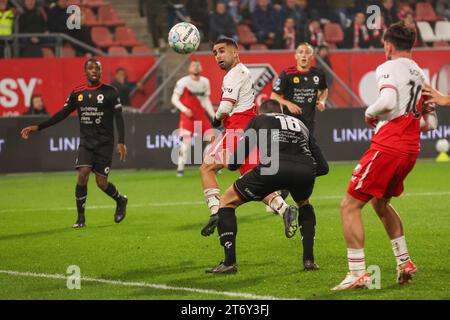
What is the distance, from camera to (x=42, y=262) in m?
10.9

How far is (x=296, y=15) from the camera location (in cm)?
2758

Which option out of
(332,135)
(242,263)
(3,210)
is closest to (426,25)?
(332,135)

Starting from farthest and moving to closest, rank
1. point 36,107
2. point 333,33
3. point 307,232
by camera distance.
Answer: point 333,33
point 36,107
point 307,232

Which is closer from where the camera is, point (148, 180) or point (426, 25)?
point (148, 180)

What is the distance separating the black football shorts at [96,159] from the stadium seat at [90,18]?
13.1m

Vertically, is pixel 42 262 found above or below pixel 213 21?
below

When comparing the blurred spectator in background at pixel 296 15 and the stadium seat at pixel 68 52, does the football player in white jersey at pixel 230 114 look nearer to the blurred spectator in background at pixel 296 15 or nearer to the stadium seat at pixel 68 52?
the stadium seat at pixel 68 52

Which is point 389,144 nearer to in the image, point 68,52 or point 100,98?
point 100,98

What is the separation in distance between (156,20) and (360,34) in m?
5.79

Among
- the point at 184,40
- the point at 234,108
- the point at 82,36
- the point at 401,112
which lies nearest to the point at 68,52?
the point at 82,36

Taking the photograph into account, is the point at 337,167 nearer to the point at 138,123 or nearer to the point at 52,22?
the point at 138,123

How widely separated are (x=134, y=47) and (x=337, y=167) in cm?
731

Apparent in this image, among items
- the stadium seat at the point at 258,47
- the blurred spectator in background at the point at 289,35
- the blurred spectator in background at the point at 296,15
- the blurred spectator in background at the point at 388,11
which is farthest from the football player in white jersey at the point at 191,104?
the blurred spectator in background at the point at 388,11

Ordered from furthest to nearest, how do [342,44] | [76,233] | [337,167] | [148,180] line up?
[342,44]
[337,167]
[148,180]
[76,233]
